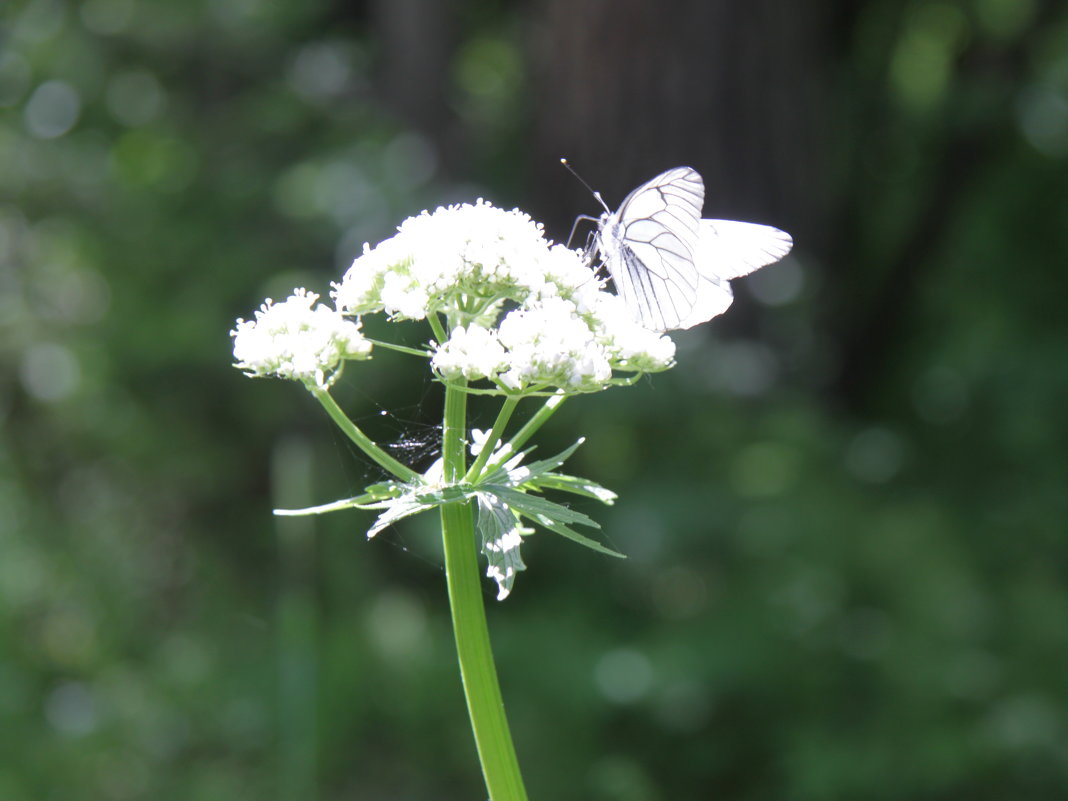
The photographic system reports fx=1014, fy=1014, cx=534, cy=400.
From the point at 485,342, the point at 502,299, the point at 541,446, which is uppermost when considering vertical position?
the point at 541,446

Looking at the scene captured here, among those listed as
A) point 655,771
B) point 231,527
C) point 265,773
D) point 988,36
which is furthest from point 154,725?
point 988,36

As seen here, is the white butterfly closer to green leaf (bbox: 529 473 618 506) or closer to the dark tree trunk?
green leaf (bbox: 529 473 618 506)

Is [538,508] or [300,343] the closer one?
[538,508]

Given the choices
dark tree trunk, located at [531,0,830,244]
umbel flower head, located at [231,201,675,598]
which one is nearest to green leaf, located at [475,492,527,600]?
umbel flower head, located at [231,201,675,598]

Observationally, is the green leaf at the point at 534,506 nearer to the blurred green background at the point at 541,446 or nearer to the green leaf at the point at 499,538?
the green leaf at the point at 499,538

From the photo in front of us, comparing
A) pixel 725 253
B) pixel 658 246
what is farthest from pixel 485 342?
pixel 725 253

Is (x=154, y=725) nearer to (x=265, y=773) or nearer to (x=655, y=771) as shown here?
(x=265, y=773)

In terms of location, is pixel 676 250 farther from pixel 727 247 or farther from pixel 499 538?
pixel 499 538
